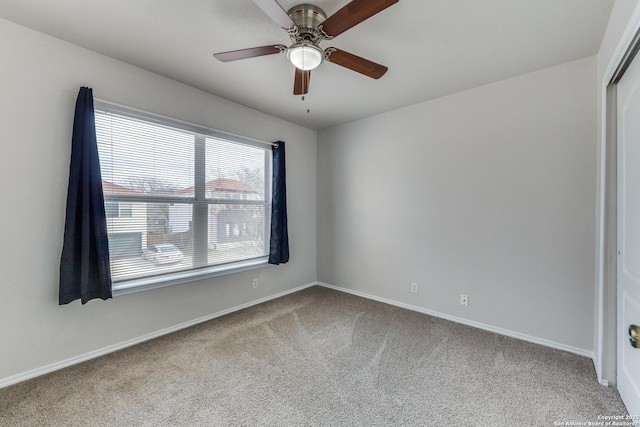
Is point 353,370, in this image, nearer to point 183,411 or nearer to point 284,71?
point 183,411

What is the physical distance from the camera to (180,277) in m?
2.71

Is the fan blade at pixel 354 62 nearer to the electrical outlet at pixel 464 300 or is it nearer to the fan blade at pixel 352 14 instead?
the fan blade at pixel 352 14

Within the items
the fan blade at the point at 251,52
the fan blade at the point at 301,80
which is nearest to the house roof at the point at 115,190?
the fan blade at the point at 251,52

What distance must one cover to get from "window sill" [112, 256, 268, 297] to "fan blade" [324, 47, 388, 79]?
2417 millimetres

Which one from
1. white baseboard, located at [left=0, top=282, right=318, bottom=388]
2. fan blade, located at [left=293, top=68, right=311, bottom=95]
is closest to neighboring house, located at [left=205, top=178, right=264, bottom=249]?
white baseboard, located at [left=0, top=282, right=318, bottom=388]

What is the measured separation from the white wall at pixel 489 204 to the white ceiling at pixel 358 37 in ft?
1.28

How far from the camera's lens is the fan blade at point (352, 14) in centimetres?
131

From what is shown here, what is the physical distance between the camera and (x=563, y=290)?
7.58 ft

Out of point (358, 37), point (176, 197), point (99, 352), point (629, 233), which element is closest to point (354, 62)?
point (358, 37)

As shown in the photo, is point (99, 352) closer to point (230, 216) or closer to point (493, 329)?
point (230, 216)

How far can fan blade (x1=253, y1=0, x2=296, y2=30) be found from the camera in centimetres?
132

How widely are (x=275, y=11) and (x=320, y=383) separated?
2.33 m

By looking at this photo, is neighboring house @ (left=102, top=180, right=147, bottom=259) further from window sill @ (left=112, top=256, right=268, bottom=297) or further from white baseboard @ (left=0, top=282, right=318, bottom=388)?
white baseboard @ (left=0, top=282, right=318, bottom=388)

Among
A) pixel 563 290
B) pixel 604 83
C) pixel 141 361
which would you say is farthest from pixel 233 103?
pixel 563 290
